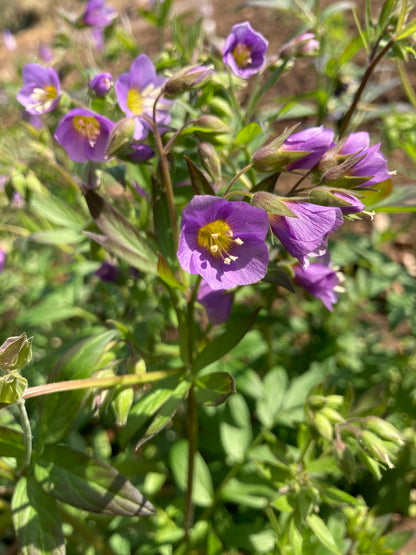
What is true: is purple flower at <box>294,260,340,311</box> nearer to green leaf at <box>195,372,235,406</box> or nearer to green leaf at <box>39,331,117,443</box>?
green leaf at <box>195,372,235,406</box>

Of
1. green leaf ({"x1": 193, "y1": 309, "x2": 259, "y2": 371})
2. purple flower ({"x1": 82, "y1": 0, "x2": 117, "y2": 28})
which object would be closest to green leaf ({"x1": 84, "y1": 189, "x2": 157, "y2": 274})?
green leaf ({"x1": 193, "y1": 309, "x2": 259, "y2": 371})

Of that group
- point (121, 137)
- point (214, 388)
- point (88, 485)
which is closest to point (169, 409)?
point (214, 388)

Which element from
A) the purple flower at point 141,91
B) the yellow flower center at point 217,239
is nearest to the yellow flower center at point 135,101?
the purple flower at point 141,91

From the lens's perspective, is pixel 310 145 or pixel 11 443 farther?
pixel 11 443

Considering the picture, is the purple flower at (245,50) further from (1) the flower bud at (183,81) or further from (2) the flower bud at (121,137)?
(2) the flower bud at (121,137)

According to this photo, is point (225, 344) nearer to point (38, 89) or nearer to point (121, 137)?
point (121, 137)

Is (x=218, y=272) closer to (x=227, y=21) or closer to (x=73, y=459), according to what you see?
(x=73, y=459)

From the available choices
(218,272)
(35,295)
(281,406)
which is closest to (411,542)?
(281,406)
